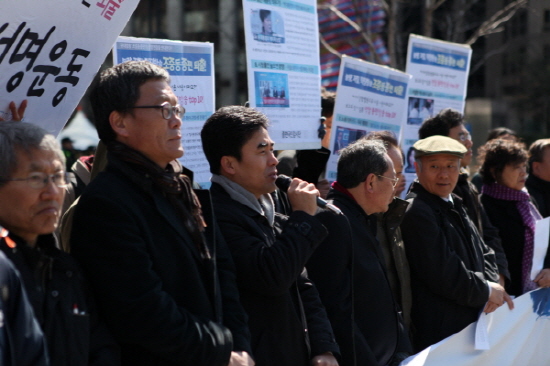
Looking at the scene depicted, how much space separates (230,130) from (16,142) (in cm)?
Result: 110

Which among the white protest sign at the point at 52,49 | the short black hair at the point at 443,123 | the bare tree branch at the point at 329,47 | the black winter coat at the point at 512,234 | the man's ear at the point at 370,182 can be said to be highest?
the bare tree branch at the point at 329,47

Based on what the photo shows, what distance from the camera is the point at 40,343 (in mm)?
2006

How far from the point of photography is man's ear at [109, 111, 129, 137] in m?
2.60

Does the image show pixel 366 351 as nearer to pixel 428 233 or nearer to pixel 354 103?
pixel 428 233

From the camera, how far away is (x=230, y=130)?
123 inches

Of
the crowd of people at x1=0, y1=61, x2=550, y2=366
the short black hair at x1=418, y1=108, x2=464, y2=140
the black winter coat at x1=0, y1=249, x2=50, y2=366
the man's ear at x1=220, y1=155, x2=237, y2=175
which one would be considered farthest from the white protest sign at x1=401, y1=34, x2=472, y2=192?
the black winter coat at x1=0, y1=249, x2=50, y2=366

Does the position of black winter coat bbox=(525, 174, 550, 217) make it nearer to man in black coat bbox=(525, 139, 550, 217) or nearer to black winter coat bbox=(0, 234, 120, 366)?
man in black coat bbox=(525, 139, 550, 217)

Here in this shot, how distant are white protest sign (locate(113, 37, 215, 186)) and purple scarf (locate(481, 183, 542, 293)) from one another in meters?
2.71

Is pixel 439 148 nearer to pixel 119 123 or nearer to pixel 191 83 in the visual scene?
pixel 191 83

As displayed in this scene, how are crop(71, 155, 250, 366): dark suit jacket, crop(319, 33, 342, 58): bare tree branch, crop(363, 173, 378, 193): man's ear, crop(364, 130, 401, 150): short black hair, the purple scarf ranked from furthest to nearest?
crop(319, 33, 342, 58): bare tree branch
the purple scarf
crop(364, 130, 401, 150): short black hair
crop(363, 173, 378, 193): man's ear
crop(71, 155, 250, 366): dark suit jacket

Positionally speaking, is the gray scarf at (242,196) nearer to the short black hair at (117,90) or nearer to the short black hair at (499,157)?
the short black hair at (117,90)

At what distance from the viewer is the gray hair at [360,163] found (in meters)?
3.83

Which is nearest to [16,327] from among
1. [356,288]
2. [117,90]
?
[117,90]

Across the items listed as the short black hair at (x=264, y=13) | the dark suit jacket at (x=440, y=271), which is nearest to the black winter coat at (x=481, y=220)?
the dark suit jacket at (x=440, y=271)
